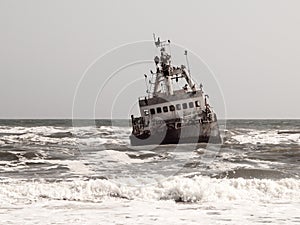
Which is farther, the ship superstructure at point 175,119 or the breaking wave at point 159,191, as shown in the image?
the ship superstructure at point 175,119

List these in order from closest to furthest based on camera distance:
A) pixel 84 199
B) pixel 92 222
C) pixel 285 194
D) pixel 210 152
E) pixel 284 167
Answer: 1. pixel 92 222
2. pixel 84 199
3. pixel 285 194
4. pixel 284 167
5. pixel 210 152

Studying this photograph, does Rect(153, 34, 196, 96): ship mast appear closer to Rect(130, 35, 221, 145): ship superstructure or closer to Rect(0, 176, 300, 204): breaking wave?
Rect(130, 35, 221, 145): ship superstructure

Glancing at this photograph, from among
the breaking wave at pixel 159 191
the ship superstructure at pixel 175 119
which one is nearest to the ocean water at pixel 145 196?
the breaking wave at pixel 159 191


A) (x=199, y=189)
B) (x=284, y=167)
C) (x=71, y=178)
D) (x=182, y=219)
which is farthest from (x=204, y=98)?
(x=182, y=219)

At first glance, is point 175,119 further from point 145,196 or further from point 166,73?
point 145,196

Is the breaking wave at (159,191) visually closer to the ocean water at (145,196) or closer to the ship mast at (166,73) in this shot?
the ocean water at (145,196)

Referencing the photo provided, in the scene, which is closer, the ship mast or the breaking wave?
the breaking wave

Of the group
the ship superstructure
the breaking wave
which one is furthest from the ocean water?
the ship superstructure

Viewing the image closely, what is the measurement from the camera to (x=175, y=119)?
3278cm

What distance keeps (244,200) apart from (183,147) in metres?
19.5

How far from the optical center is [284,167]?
21.3 meters

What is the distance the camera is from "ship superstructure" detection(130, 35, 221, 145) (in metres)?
32.6

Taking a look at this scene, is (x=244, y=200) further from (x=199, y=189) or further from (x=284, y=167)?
(x=284, y=167)

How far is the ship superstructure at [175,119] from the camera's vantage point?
32.6 m
